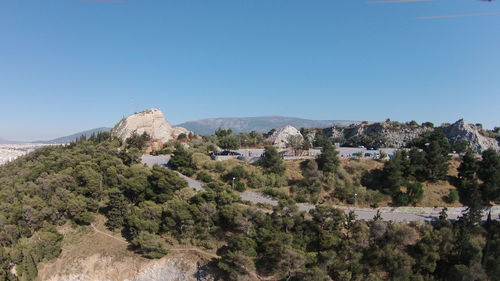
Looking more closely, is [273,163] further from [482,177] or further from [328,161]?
[482,177]

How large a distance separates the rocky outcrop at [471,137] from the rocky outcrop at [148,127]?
60.4 meters

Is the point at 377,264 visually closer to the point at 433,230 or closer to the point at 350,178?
the point at 433,230

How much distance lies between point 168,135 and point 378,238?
158 feet

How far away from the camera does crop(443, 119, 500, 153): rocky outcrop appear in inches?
2287

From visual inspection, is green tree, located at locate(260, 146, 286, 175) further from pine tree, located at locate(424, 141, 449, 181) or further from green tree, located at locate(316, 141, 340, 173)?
pine tree, located at locate(424, 141, 449, 181)

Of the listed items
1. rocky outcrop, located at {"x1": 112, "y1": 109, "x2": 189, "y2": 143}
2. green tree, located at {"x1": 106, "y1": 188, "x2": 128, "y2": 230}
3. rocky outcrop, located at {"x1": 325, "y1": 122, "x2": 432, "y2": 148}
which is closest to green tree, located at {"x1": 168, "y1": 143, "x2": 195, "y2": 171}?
green tree, located at {"x1": 106, "y1": 188, "x2": 128, "y2": 230}

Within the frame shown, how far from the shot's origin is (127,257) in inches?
977

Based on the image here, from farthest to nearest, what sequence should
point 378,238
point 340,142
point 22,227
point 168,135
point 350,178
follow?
point 340,142, point 168,135, point 350,178, point 22,227, point 378,238

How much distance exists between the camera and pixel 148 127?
60.9 m

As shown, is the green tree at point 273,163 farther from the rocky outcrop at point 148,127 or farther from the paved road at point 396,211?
the rocky outcrop at point 148,127

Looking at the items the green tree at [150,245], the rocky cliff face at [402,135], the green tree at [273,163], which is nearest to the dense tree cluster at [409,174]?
the green tree at [273,163]

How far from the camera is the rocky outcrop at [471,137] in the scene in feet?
191

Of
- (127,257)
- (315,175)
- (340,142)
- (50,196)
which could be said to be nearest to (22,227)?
(50,196)

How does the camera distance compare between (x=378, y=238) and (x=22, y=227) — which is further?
(x=22, y=227)
